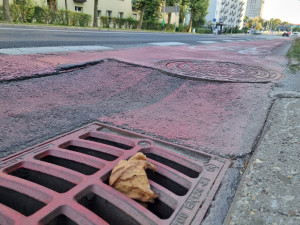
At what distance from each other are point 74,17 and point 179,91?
73.2 feet

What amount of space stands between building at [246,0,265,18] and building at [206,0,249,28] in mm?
53987

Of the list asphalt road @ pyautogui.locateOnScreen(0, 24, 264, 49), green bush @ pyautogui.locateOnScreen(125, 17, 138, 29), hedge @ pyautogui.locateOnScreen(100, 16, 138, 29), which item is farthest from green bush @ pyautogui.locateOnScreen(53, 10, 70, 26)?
green bush @ pyautogui.locateOnScreen(125, 17, 138, 29)

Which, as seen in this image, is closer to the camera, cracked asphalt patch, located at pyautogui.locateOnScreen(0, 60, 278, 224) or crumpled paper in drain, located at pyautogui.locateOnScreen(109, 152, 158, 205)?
crumpled paper in drain, located at pyautogui.locateOnScreen(109, 152, 158, 205)

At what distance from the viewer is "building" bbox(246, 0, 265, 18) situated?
508ft

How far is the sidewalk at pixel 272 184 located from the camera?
106 centimetres

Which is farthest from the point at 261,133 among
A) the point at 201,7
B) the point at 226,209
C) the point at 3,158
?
the point at 201,7

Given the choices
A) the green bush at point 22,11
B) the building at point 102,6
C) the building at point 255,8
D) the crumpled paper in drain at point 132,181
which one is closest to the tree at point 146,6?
the building at point 102,6

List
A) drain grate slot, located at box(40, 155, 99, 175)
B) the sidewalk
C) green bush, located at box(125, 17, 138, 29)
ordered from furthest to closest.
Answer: green bush, located at box(125, 17, 138, 29) → drain grate slot, located at box(40, 155, 99, 175) → the sidewalk

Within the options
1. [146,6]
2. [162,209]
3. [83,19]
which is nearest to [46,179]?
[162,209]

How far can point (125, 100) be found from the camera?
274cm

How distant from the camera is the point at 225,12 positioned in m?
84.4

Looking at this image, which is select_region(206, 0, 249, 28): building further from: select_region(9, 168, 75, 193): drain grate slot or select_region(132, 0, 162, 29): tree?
select_region(9, 168, 75, 193): drain grate slot

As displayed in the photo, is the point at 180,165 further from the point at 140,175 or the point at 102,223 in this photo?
the point at 102,223

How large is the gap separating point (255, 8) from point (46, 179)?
593ft
